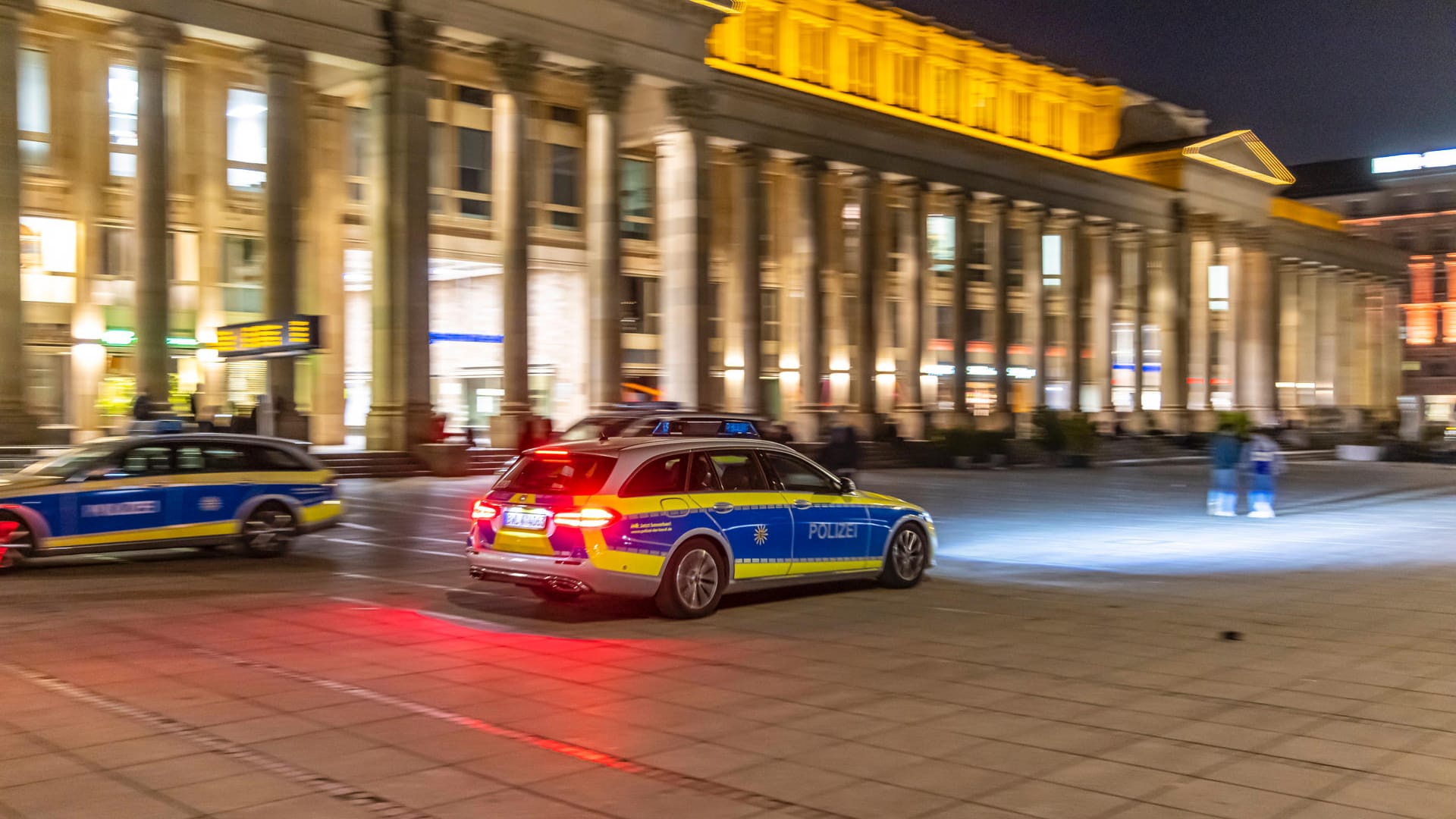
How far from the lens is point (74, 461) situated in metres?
14.2

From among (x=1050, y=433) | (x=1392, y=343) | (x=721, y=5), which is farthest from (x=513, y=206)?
(x=1392, y=343)

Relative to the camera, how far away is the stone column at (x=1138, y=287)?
62.1 metres

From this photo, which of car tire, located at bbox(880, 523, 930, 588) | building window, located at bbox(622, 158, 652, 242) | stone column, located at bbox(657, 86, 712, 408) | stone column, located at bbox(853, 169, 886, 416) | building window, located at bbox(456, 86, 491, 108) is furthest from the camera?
stone column, located at bbox(853, 169, 886, 416)

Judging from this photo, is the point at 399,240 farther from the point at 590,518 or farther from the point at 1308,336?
the point at 1308,336

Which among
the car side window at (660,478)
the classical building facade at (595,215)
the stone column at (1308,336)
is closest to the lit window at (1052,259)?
the classical building facade at (595,215)

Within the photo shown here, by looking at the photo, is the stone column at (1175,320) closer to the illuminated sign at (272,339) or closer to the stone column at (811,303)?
the stone column at (811,303)

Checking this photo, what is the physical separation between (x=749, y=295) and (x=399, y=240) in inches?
527

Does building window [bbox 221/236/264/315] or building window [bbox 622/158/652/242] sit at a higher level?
building window [bbox 622/158/652/242]

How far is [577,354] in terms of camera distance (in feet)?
140

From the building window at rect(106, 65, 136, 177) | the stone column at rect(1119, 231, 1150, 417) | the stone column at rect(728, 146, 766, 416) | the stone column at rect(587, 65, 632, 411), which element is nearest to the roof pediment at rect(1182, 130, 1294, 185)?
the stone column at rect(1119, 231, 1150, 417)

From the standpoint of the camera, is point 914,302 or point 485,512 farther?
point 914,302

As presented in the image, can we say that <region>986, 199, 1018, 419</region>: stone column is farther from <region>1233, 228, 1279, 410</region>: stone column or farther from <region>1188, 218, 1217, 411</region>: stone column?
<region>1233, 228, 1279, 410</region>: stone column

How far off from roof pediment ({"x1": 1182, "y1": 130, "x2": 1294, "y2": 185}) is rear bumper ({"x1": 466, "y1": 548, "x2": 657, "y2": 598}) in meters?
56.8

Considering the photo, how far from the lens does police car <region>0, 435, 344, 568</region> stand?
1367cm
